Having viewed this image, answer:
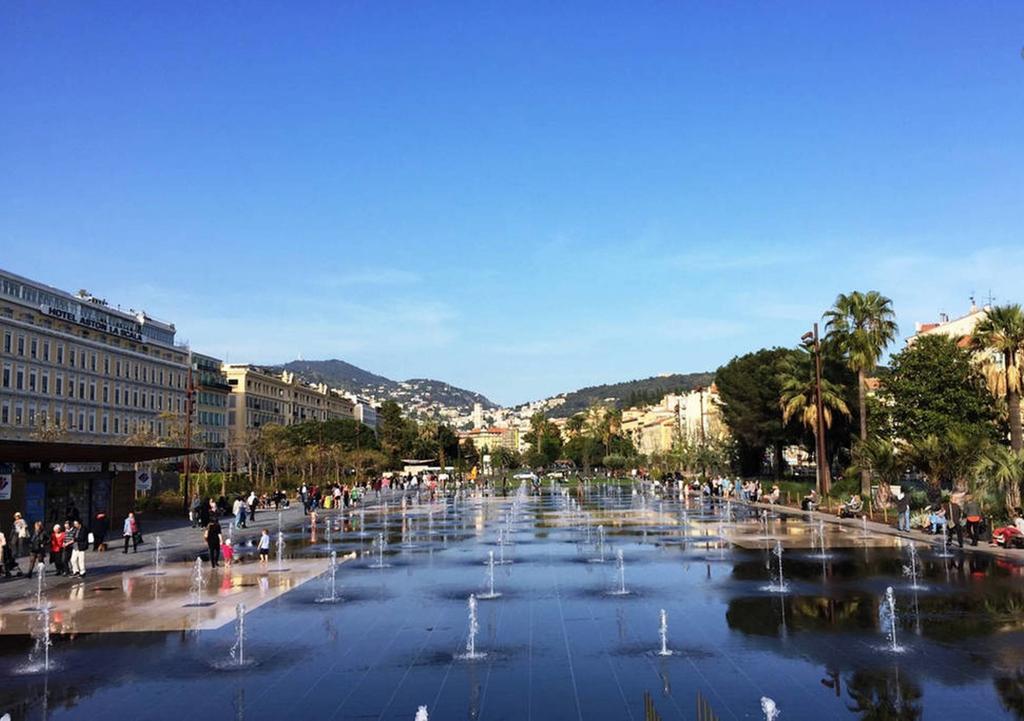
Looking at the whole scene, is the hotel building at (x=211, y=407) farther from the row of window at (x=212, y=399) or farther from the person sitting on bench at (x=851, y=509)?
the person sitting on bench at (x=851, y=509)

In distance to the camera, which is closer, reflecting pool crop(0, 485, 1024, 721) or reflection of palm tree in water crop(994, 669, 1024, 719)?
reflection of palm tree in water crop(994, 669, 1024, 719)

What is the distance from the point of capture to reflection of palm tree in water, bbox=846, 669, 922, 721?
30.9ft

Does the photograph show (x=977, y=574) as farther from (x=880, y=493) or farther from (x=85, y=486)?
(x=85, y=486)

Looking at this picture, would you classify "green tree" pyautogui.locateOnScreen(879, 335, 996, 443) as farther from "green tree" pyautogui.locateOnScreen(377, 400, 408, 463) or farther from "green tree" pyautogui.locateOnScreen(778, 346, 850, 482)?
"green tree" pyautogui.locateOnScreen(377, 400, 408, 463)

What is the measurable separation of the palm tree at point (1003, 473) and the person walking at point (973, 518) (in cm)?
356

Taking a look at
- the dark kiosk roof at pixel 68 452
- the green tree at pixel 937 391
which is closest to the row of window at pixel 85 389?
the dark kiosk roof at pixel 68 452

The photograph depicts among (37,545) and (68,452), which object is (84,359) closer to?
(68,452)

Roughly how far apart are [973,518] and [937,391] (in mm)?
32392

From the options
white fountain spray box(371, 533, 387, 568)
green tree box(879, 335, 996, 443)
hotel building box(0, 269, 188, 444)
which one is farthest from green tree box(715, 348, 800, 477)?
hotel building box(0, 269, 188, 444)

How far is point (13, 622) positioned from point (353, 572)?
7.95m

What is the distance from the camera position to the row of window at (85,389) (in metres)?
75.4

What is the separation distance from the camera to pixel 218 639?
1393 centimetres

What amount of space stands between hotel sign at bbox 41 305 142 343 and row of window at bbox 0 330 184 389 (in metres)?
2.41

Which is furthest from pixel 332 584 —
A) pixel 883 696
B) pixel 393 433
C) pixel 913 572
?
pixel 393 433
